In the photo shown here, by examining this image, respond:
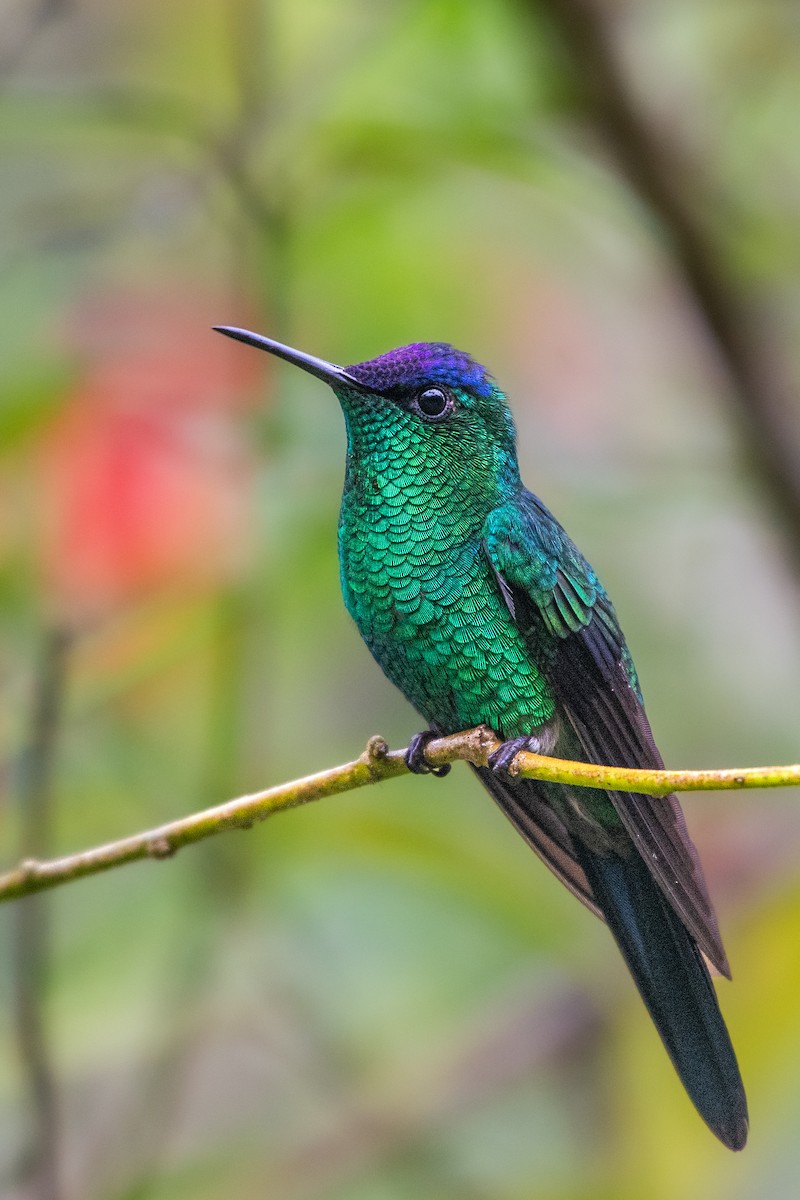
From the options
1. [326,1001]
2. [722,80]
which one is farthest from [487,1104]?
[722,80]

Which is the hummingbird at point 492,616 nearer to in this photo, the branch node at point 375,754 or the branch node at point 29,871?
the branch node at point 375,754

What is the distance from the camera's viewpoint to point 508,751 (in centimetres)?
219

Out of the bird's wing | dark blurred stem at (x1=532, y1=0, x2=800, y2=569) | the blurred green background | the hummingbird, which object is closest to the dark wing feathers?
the hummingbird

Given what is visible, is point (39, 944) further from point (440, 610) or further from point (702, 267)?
point (702, 267)

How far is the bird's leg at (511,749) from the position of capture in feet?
Answer: 7.06

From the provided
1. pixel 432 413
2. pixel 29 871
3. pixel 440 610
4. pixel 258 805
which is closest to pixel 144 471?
pixel 432 413

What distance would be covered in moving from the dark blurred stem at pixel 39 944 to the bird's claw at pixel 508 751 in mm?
633

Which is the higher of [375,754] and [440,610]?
[440,610]

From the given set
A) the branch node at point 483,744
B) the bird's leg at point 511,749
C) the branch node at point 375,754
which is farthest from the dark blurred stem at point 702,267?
the branch node at point 375,754

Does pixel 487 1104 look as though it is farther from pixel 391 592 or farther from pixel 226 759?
pixel 391 592

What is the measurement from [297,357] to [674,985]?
3.47 ft

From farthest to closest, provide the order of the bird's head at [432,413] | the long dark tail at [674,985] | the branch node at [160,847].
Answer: the bird's head at [432,413] < the long dark tail at [674,985] < the branch node at [160,847]

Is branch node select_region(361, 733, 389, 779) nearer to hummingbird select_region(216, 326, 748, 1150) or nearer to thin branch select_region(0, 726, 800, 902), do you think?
thin branch select_region(0, 726, 800, 902)

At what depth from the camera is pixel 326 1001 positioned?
133 inches
